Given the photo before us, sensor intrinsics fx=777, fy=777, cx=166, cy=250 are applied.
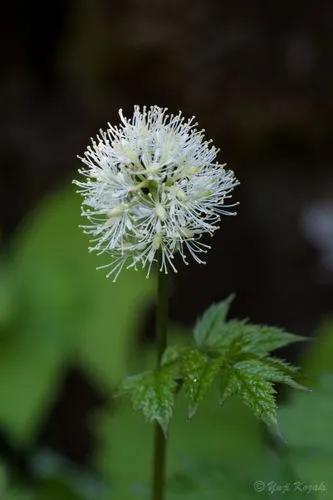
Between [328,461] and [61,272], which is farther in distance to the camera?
[61,272]

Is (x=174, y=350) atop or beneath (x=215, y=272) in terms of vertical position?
beneath

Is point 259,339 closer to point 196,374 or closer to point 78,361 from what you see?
point 196,374

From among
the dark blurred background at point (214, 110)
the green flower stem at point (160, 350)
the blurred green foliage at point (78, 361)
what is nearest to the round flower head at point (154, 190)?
the green flower stem at point (160, 350)

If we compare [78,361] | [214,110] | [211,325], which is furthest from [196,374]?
[214,110]

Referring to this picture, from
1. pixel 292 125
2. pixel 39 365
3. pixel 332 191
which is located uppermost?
pixel 292 125

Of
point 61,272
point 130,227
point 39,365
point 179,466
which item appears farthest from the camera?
point 61,272

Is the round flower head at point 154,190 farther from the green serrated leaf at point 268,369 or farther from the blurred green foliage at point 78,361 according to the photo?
the blurred green foliage at point 78,361

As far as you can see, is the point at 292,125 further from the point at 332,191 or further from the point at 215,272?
the point at 215,272

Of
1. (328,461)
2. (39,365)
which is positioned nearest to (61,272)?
(39,365)
